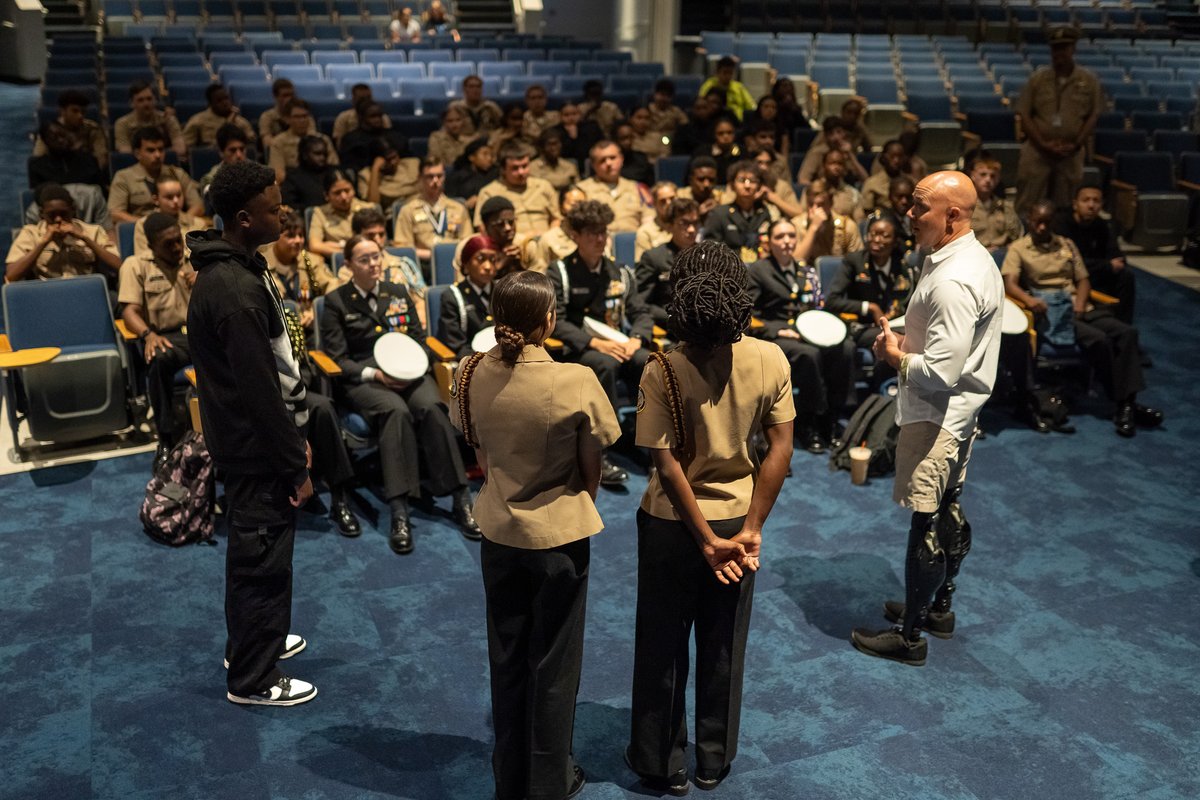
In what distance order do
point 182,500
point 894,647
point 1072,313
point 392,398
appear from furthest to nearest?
point 1072,313 < point 392,398 < point 182,500 < point 894,647

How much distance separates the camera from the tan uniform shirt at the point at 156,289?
504 cm

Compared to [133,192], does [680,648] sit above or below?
below

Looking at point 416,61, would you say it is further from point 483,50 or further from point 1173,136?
point 1173,136

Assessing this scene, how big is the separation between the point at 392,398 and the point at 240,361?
1739 millimetres

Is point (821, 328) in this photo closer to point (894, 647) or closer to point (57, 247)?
point (894, 647)

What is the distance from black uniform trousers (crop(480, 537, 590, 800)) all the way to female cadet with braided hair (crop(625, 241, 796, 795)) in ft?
0.73

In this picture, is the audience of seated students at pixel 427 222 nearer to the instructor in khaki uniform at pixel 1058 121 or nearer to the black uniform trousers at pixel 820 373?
the black uniform trousers at pixel 820 373

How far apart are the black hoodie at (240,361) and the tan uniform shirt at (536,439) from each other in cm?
69

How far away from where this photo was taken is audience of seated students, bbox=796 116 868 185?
817 centimetres

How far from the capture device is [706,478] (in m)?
2.68

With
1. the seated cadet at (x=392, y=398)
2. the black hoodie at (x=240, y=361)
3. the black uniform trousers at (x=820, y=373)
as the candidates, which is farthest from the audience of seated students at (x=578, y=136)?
the black hoodie at (x=240, y=361)

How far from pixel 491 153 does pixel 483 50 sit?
4.57 meters

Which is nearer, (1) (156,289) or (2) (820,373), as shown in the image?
(1) (156,289)

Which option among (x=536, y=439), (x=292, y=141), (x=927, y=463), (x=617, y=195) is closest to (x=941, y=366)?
(x=927, y=463)
